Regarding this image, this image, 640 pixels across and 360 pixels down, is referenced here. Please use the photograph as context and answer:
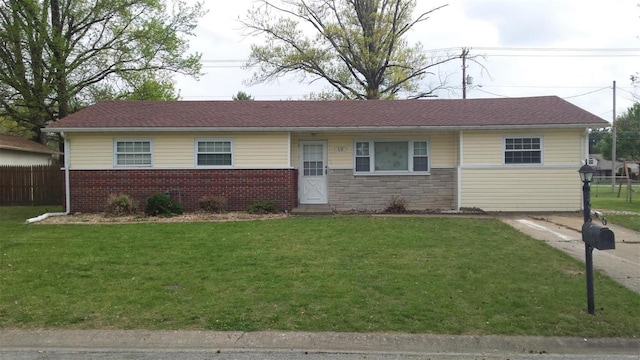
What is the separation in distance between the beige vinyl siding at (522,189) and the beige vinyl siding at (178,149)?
630cm

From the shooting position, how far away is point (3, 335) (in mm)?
5035

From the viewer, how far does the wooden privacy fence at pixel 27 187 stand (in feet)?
66.8

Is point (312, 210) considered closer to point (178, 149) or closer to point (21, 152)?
point (178, 149)

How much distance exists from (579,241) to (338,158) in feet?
26.7

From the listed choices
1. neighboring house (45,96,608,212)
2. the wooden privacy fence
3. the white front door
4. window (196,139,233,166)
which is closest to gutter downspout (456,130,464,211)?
neighboring house (45,96,608,212)

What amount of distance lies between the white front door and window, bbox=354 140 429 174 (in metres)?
1.23

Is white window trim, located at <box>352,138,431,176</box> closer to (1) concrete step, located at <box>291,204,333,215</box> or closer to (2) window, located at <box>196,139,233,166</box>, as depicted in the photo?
(1) concrete step, located at <box>291,204,333,215</box>

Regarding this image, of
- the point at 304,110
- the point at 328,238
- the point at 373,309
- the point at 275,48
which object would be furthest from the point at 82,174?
the point at 275,48

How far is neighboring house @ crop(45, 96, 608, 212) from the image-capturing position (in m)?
15.3

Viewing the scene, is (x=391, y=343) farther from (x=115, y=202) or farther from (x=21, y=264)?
(x=115, y=202)

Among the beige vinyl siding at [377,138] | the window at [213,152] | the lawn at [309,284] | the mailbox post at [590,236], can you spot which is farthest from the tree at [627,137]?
the mailbox post at [590,236]

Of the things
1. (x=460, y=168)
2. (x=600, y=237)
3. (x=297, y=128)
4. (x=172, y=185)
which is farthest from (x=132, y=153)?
(x=600, y=237)

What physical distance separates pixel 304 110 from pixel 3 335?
1349 cm

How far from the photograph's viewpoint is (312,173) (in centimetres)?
1650
